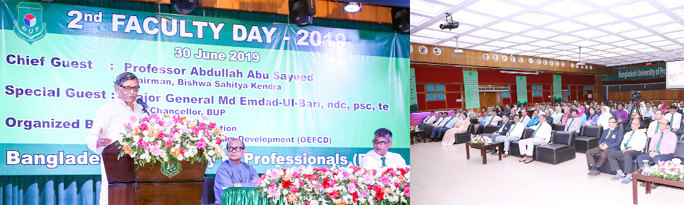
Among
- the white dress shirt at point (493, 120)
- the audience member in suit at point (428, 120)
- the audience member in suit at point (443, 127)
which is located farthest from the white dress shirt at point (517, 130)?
the audience member in suit at point (428, 120)

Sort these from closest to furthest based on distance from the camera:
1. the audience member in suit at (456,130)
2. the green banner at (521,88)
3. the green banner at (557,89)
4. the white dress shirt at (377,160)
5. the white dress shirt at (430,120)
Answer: the white dress shirt at (377,160) → the audience member in suit at (456,130) → the white dress shirt at (430,120) → the green banner at (521,88) → the green banner at (557,89)

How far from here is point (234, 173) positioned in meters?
2.88

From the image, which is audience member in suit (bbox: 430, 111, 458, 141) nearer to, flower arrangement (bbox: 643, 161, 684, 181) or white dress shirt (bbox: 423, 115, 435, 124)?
white dress shirt (bbox: 423, 115, 435, 124)

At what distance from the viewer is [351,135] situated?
12.5 feet

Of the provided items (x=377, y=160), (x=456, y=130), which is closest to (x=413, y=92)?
(x=456, y=130)

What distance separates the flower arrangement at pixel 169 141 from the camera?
1676 mm

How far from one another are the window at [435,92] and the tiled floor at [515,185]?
4.48 m

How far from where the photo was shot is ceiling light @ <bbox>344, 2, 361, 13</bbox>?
3.64 meters

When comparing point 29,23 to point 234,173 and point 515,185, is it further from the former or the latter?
point 515,185

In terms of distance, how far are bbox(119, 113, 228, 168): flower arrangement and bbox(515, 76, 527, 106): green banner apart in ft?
47.1

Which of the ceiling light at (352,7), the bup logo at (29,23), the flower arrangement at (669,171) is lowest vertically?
the flower arrangement at (669,171)

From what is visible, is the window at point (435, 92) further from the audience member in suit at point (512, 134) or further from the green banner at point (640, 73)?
the green banner at point (640, 73)

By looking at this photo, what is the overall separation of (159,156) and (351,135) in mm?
2360

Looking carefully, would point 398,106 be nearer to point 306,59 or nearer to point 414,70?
point 306,59
